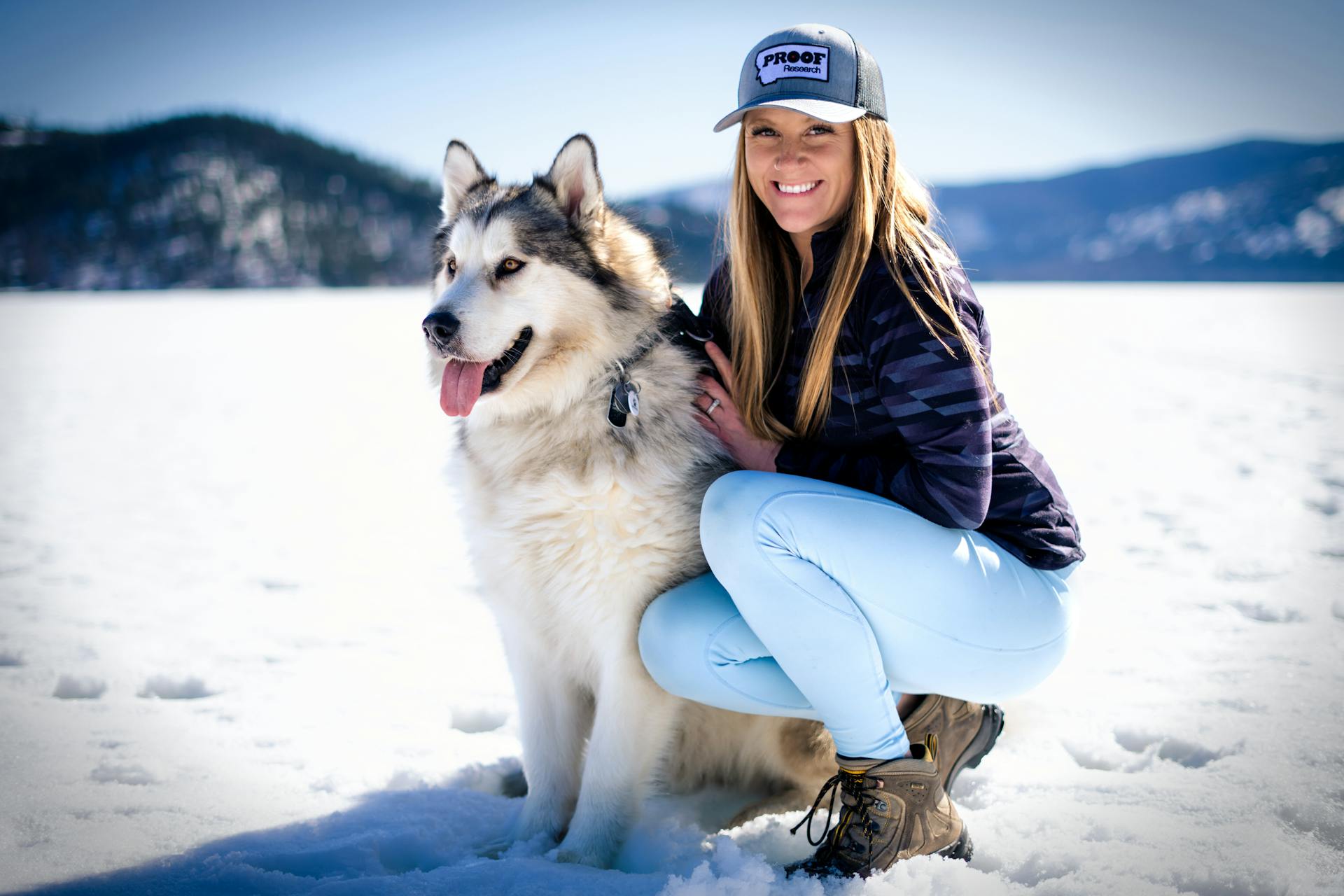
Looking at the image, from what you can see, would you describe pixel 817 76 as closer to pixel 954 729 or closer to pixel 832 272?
pixel 832 272

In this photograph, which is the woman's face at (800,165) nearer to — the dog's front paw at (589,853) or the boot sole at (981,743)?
the boot sole at (981,743)

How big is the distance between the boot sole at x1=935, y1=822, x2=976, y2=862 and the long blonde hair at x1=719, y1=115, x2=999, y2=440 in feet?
3.20

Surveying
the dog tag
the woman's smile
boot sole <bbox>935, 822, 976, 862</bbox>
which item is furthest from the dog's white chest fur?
boot sole <bbox>935, 822, 976, 862</bbox>

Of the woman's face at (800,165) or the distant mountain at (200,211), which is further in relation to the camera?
the distant mountain at (200,211)

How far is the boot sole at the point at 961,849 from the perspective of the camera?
1.76m

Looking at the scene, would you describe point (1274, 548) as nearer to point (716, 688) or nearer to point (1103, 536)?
point (1103, 536)

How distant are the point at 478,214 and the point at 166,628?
2246 millimetres

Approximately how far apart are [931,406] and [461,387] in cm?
118

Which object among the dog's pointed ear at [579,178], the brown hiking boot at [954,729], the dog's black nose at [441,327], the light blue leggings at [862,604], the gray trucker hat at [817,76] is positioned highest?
the gray trucker hat at [817,76]

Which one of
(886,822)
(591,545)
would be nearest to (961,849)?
(886,822)

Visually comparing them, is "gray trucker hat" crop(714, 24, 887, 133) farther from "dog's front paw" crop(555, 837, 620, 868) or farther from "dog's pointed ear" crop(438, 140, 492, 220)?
"dog's front paw" crop(555, 837, 620, 868)

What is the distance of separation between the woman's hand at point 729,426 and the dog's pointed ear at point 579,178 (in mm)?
547

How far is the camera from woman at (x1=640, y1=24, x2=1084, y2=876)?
171cm

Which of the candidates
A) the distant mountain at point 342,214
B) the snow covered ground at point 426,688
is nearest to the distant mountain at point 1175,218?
the distant mountain at point 342,214
